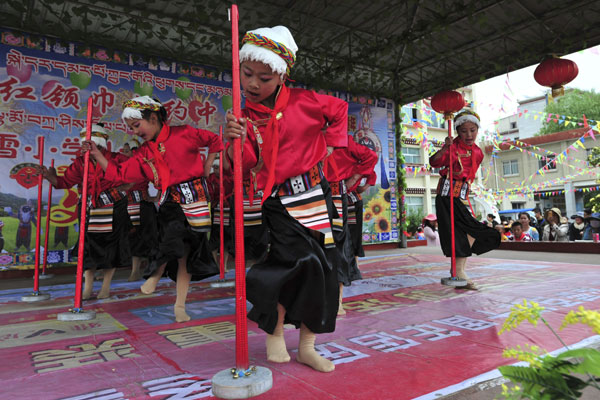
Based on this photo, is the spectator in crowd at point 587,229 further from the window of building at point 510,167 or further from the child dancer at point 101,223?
the window of building at point 510,167

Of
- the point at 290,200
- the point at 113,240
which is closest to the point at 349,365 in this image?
the point at 290,200

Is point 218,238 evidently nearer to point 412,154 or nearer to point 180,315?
point 180,315

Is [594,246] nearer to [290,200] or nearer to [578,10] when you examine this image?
[578,10]

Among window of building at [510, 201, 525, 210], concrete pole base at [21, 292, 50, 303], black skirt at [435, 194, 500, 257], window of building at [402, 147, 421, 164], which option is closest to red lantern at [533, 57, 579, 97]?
black skirt at [435, 194, 500, 257]

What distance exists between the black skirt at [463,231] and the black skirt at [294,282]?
2.48 m

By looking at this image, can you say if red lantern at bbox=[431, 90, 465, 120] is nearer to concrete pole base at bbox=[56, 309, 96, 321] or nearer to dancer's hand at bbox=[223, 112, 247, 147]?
dancer's hand at bbox=[223, 112, 247, 147]

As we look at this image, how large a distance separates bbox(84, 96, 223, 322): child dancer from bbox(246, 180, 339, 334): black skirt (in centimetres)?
115

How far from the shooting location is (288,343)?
2145 millimetres

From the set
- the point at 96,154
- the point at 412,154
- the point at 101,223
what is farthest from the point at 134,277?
the point at 412,154

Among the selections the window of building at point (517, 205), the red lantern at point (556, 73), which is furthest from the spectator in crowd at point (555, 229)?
the window of building at point (517, 205)

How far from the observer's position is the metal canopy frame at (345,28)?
5949mm

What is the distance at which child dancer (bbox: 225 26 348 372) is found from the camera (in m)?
1.71

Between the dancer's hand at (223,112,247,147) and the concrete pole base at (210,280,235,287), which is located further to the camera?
the concrete pole base at (210,280,235,287)

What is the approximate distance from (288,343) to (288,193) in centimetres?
88
